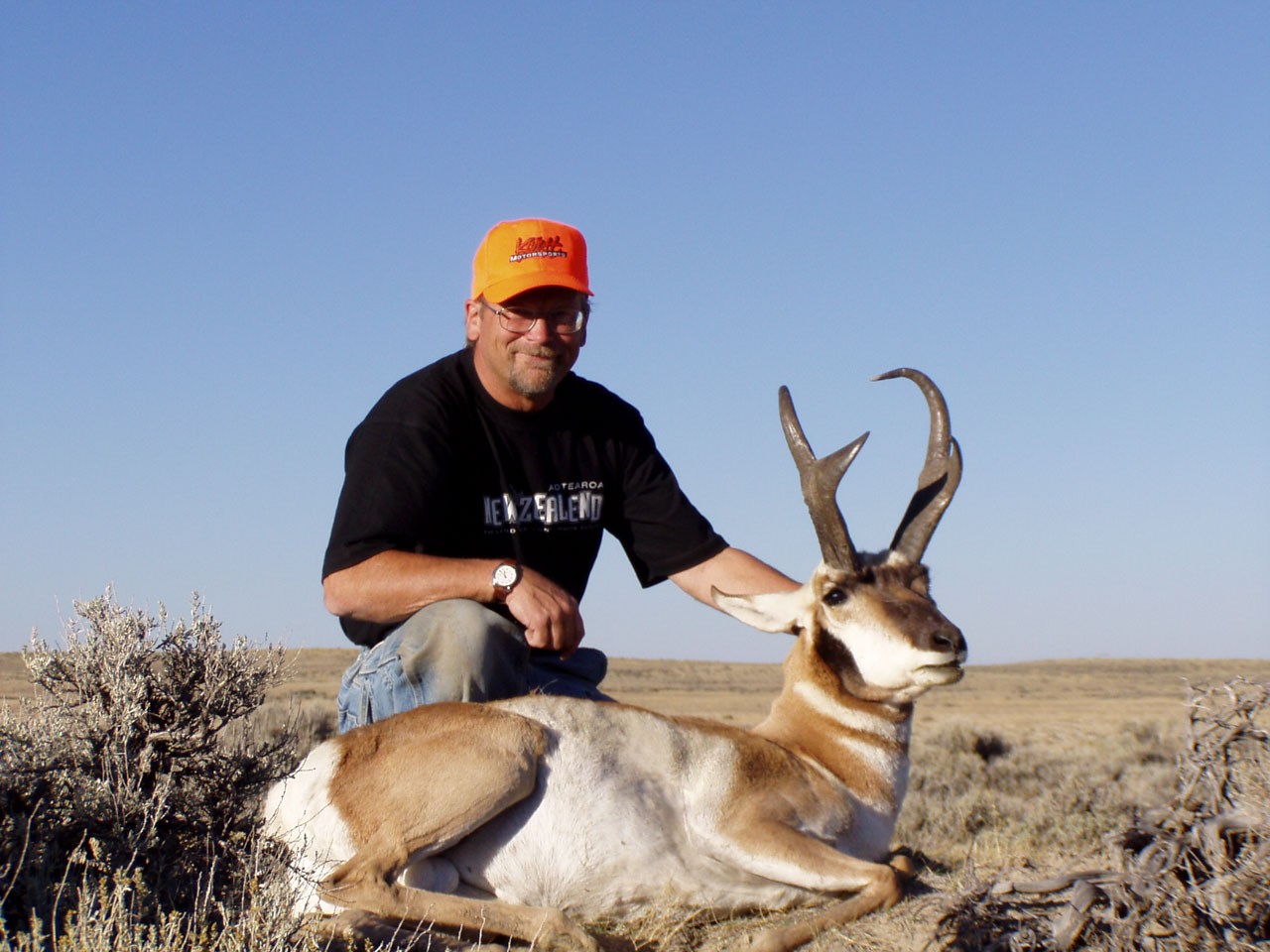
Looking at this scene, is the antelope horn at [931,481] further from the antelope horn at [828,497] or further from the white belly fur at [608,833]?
the white belly fur at [608,833]

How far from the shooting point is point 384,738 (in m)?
4.95

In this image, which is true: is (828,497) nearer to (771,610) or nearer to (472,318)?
(771,610)

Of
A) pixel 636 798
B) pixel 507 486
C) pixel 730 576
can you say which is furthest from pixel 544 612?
pixel 730 576

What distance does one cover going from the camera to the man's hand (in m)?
5.53

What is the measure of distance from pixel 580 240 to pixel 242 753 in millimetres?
3322

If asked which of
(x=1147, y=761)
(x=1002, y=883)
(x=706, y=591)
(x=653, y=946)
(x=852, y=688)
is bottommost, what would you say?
(x=1147, y=761)

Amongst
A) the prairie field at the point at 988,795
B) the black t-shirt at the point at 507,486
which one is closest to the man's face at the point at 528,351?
the black t-shirt at the point at 507,486

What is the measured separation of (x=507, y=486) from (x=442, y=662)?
125 cm

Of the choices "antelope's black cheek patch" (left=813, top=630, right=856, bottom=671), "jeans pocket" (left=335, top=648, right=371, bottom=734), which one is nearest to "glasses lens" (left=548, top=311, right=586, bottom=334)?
"jeans pocket" (left=335, top=648, right=371, bottom=734)

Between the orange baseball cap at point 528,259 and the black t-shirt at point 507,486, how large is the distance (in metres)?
0.55

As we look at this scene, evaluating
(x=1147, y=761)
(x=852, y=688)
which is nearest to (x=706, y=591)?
(x=852, y=688)

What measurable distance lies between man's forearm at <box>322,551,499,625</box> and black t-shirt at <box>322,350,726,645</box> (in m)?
0.09

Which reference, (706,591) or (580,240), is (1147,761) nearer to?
(706,591)

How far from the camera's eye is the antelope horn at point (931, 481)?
19.5 feet
